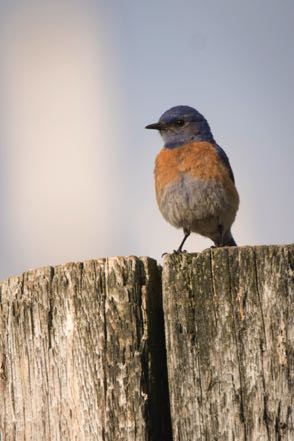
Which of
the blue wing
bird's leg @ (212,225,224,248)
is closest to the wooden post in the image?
the blue wing

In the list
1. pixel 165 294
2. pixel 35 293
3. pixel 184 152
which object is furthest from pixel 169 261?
pixel 184 152

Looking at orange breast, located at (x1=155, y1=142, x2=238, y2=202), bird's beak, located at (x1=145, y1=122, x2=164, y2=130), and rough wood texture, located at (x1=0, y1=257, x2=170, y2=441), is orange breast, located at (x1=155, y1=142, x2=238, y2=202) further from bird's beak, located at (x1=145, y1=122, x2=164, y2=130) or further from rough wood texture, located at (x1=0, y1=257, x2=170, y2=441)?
rough wood texture, located at (x1=0, y1=257, x2=170, y2=441)

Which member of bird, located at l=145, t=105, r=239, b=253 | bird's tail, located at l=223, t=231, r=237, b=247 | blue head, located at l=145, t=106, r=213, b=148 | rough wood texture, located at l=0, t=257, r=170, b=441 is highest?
blue head, located at l=145, t=106, r=213, b=148

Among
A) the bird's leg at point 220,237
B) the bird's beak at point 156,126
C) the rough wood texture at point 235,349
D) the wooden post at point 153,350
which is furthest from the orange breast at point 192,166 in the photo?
the rough wood texture at point 235,349

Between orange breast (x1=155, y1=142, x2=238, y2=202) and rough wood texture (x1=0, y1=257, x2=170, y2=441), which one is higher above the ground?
orange breast (x1=155, y1=142, x2=238, y2=202)

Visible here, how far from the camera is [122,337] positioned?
3.25 metres

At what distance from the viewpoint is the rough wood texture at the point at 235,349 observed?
9.85ft

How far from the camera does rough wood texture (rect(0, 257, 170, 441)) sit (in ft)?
10.4

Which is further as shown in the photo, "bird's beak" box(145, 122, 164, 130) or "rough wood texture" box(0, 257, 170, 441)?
"bird's beak" box(145, 122, 164, 130)

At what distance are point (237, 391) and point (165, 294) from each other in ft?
1.74

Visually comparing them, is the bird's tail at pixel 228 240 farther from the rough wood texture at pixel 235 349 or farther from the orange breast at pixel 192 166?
the rough wood texture at pixel 235 349

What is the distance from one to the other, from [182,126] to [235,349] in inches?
220

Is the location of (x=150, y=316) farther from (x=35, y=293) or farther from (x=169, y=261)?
(x=35, y=293)

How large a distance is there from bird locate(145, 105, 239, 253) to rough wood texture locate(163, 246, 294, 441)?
4.36 meters
